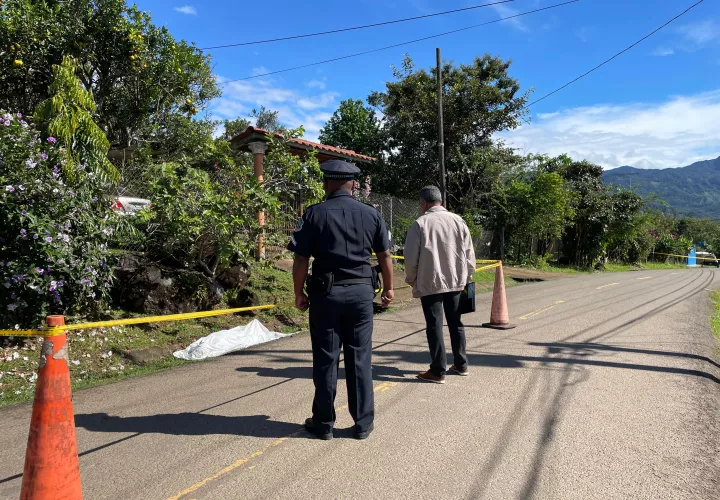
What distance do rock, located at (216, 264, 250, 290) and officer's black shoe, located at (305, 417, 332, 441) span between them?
16.9 feet

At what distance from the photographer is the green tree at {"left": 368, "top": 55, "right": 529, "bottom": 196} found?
19.8 m

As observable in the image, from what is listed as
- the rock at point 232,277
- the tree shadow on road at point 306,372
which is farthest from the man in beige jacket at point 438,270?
the rock at point 232,277

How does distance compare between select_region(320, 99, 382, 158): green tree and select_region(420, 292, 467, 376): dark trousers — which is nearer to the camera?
select_region(420, 292, 467, 376): dark trousers

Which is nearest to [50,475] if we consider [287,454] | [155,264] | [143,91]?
[287,454]

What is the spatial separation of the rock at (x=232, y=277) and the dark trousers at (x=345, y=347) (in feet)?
17.5

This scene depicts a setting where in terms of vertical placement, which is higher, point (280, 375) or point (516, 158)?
point (516, 158)

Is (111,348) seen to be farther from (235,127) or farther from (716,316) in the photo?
(235,127)

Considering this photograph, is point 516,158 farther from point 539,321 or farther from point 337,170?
point 337,170

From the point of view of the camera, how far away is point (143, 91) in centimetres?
1256

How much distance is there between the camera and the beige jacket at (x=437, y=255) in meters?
4.82

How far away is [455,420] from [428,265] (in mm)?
1472

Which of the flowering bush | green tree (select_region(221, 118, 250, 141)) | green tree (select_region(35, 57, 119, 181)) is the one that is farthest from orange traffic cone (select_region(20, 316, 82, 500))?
green tree (select_region(221, 118, 250, 141))

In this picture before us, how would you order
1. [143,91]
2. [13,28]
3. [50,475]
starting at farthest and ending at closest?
[143,91]
[13,28]
[50,475]

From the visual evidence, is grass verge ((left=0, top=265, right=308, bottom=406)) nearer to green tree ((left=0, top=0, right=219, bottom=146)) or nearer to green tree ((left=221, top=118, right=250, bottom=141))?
green tree ((left=0, top=0, right=219, bottom=146))
